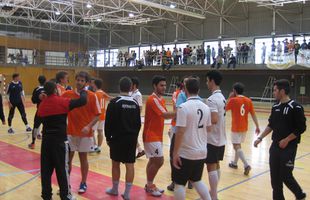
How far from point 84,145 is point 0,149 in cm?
441

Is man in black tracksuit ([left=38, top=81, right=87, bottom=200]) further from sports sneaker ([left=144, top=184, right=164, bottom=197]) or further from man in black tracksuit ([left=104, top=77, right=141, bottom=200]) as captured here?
sports sneaker ([left=144, top=184, right=164, bottom=197])

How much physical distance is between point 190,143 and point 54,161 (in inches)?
77.1

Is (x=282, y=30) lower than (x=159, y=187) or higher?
higher

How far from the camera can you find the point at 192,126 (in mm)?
3910

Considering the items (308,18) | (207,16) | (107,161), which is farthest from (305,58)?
(107,161)

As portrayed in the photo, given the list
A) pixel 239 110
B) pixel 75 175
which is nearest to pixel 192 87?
pixel 239 110

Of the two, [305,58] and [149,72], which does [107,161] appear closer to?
[305,58]

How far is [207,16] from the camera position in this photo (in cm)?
3150

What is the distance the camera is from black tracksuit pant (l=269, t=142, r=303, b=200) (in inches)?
172

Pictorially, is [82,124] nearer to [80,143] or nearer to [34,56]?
[80,143]

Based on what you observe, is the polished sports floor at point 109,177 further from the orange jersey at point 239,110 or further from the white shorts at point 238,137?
the orange jersey at point 239,110

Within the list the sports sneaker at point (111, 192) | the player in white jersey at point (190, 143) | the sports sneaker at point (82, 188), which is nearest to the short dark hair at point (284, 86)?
the player in white jersey at point (190, 143)

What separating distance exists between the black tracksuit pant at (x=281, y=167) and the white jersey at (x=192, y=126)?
3.65 ft

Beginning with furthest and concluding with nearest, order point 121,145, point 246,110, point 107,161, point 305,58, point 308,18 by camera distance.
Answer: point 308,18 < point 305,58 < point 107,161 < point 246,110 < point 121,145
